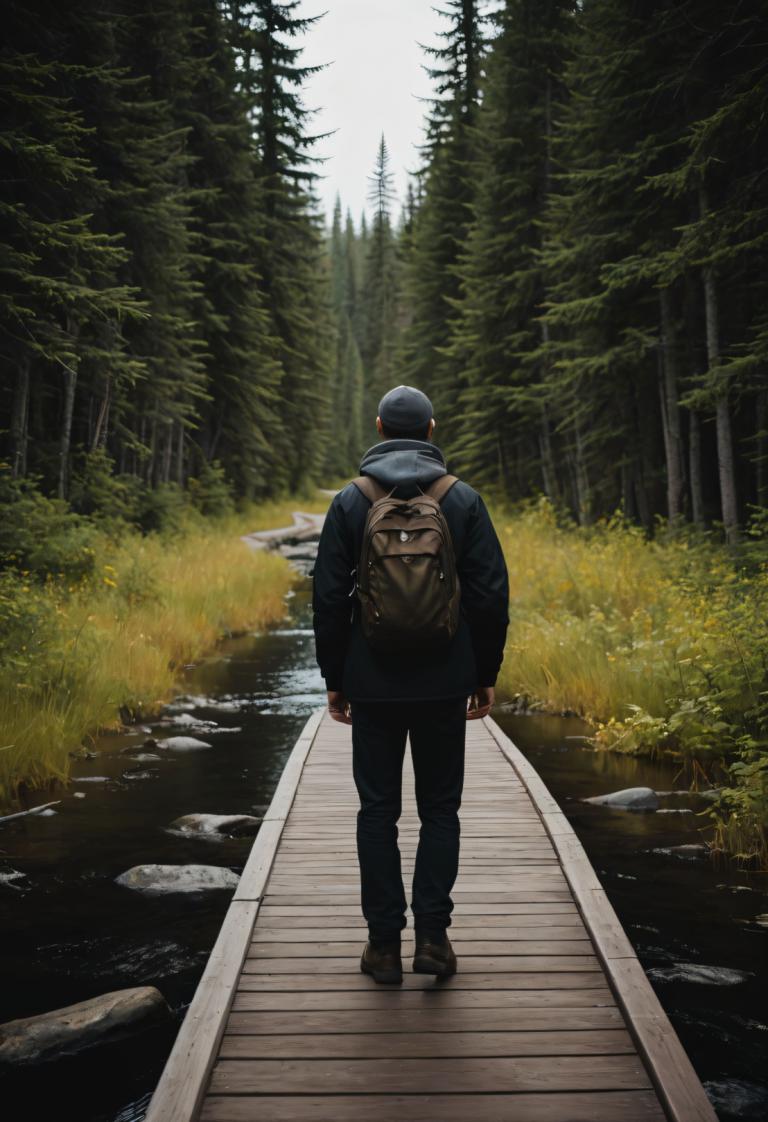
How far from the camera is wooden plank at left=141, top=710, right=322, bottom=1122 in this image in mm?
2763

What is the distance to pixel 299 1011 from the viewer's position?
134 inches

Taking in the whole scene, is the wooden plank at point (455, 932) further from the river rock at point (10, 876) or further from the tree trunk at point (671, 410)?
the tree trunk at point (671, 410)

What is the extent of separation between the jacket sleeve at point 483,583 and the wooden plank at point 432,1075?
1480 mm

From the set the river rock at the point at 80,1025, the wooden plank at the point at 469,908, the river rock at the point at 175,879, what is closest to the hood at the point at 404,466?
the wooden plank at the point at 469,908

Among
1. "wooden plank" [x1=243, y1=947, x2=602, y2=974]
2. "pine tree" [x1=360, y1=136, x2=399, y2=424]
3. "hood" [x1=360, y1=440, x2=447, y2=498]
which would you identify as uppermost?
"pine tree" [x1=360, y1=136, x2=399, y2=424]

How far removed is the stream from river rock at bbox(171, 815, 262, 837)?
10 cm

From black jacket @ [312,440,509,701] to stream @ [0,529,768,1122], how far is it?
2.10 m

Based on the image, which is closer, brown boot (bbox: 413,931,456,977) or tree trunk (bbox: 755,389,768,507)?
brown boot (bbox: 413,931,456,977)

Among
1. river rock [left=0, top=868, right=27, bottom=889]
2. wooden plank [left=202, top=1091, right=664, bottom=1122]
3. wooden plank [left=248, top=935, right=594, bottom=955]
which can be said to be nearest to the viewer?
wooden plank [left=202, top=1091, right=664, bottom=1122]

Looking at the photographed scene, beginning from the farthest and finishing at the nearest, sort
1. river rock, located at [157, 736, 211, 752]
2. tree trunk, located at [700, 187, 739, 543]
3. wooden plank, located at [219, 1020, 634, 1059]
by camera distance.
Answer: tree trunk, located at [700, 187, 739, 543] < river rock, located at [157, 736, 211, 752] < wooden plank, located at [219, 1020, 634, 1059]

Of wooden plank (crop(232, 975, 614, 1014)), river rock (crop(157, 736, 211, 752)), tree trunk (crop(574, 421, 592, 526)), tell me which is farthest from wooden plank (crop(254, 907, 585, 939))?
tree trunk (crop(574, 421, 592, 526))

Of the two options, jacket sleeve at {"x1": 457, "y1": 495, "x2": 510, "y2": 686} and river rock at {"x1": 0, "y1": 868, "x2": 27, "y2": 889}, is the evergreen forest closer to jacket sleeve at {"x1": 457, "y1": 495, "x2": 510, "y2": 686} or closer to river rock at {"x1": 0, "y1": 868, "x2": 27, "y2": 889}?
river rock at {"x1": 0, "y1": 868, "x2": 27, "y2": 889}

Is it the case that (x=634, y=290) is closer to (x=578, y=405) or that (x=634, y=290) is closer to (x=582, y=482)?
(x=578, y=405)

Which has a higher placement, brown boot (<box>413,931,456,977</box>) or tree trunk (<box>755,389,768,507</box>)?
tree trunk (<box>755,389,768,507</box>)
